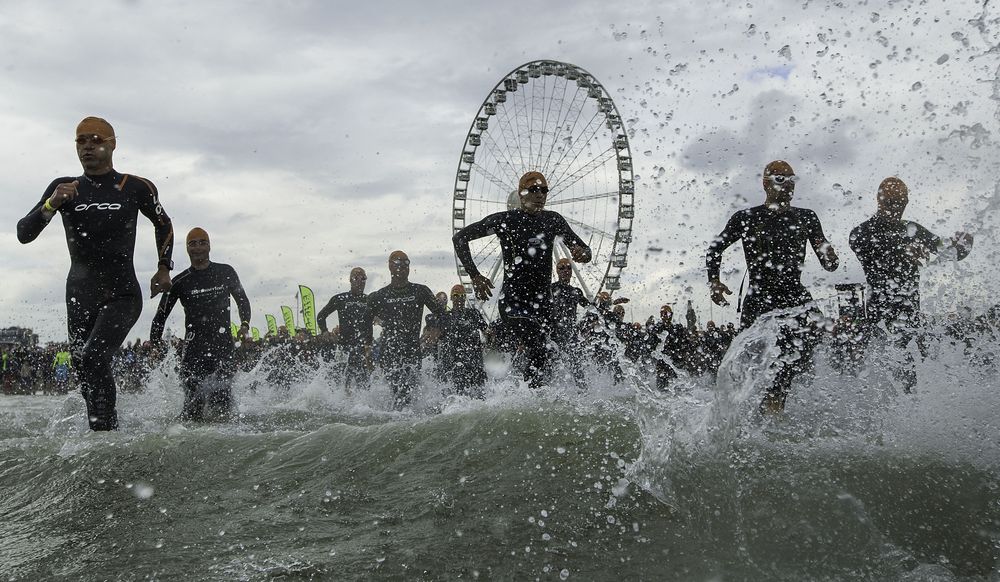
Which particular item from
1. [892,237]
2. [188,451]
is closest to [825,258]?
[892,237]

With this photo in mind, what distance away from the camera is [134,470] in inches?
125

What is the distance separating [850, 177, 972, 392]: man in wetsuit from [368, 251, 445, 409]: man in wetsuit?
4.57 meters

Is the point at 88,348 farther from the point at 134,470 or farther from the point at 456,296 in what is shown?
the point at 456,296

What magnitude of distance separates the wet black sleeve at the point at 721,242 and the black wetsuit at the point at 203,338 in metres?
4.33

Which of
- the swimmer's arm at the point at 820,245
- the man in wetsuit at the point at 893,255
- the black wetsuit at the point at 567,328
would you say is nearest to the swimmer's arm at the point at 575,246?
the black wetsuit at the point at 567,328

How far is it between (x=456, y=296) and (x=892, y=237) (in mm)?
5333

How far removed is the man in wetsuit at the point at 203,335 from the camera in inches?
261

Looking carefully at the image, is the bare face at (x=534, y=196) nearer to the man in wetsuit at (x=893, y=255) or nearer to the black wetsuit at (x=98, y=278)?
the man in wetsuit at (x=893, y=255)

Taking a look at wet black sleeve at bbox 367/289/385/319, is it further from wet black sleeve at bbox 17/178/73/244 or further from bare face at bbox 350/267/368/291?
wet black sleeve at bbox 17/178/73/244

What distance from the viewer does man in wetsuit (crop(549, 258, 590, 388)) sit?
5.51 meters

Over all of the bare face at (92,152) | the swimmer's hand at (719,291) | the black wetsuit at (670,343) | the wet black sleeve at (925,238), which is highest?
the bare face at (92,152)

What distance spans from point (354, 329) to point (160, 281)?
443 centimetres

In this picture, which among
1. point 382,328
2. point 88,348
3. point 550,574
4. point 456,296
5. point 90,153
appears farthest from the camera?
point 456,296

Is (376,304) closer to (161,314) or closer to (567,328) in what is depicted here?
(161,314)
